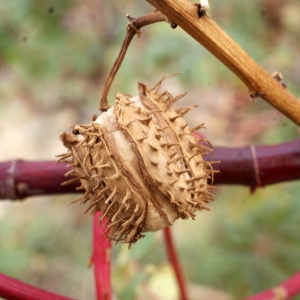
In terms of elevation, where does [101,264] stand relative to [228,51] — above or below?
below

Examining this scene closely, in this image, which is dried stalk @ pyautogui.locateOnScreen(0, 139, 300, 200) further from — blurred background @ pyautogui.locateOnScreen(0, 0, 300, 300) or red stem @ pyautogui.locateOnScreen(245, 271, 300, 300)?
blurred background @ pyautogui.locateOnScreen(0, 0, 300, 300)

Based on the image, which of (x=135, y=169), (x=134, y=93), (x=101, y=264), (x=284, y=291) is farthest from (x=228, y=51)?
(x=134, y=93)

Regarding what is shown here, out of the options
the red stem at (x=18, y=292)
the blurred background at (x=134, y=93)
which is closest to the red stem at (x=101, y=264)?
the red stem at (x=18, y=292)

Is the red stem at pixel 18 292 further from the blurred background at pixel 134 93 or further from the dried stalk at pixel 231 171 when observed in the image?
the blurred background at pixel 134 93

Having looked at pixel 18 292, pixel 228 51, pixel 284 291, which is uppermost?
pixel 228 51

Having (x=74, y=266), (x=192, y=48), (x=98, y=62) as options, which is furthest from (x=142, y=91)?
(x=98, y=62)

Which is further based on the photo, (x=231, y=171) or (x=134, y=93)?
(x=134, y=93)

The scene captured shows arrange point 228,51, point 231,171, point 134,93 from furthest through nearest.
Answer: point 134,93
point 231,171
point 228,51

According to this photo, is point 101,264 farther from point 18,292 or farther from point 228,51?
point 228,51
